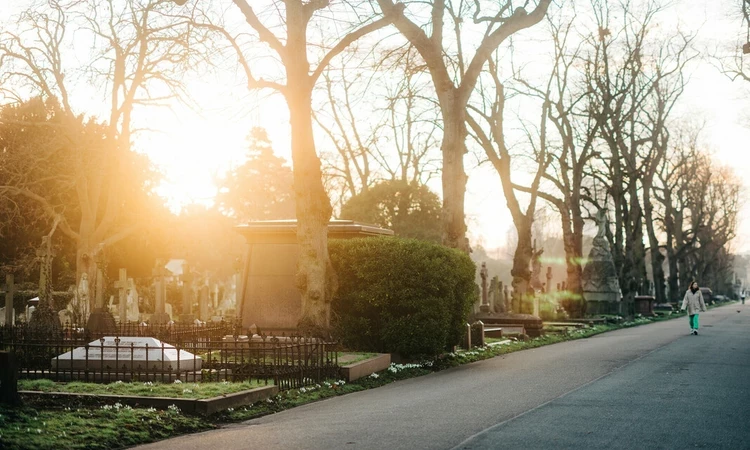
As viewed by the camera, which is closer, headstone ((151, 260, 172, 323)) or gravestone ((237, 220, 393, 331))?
gravestone ((237, 220, 393, 331))

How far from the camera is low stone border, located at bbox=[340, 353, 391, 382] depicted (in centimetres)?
1324

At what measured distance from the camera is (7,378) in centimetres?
895

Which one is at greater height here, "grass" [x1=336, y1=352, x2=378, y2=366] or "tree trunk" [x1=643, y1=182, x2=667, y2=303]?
"tree trunk" [x1=643, y1=182, x2=667, y2=303]

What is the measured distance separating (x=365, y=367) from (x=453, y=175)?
859 centimetres

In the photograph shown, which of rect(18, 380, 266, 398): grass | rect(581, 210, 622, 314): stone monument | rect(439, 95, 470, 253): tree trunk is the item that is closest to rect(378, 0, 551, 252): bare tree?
rect(439, 95, 470, 253): tree trunk

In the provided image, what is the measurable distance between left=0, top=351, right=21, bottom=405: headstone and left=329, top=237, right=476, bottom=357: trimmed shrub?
319 inches

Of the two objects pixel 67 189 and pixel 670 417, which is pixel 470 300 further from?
pixel 67 189

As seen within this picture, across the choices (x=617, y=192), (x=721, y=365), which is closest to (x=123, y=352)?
(x=721, y=365)

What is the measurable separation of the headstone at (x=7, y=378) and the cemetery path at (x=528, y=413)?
80.3 inches

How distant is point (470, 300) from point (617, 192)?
2532 centimetres

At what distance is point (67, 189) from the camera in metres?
36.6

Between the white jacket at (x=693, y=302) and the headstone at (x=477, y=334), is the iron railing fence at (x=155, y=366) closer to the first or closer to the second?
the headstone at (x=477, y=334)

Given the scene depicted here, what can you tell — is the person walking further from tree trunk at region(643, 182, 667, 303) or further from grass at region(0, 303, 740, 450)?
tree trunk at region(643, 182, 667, 303)

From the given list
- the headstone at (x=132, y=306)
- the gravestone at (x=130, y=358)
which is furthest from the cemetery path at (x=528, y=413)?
the headstone at (x=132, y=306)
